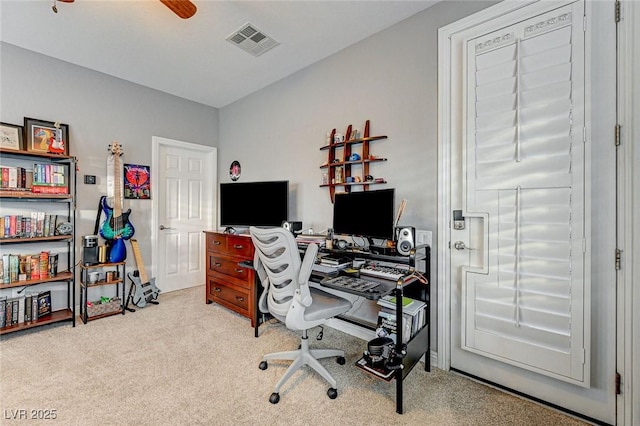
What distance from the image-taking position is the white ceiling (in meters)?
2.11

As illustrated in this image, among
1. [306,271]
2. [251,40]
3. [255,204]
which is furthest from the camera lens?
[255,204]

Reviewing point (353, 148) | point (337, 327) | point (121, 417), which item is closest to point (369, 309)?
point (337, 327)

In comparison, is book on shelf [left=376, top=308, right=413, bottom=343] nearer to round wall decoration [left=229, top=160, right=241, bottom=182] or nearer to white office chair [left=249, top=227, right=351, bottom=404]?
white office chair [left=249, top=227, right=351, bottom=404]

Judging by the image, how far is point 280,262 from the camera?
1.72m

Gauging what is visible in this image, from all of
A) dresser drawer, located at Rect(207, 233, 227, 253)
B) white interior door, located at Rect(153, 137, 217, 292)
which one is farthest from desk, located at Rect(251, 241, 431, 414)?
white interior door, located at Rect(153, 137, 217, 292)

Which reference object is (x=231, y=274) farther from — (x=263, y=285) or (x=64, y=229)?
(x=64, y=229)

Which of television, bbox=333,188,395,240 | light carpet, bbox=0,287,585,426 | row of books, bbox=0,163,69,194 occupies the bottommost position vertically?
light carpet, bbox=0,287,585,426

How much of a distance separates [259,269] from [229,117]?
2.80 meters

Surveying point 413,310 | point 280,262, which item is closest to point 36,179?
point 280,262

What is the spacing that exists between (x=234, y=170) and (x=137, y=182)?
1187 mm

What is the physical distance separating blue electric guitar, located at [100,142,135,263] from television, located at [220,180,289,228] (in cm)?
106

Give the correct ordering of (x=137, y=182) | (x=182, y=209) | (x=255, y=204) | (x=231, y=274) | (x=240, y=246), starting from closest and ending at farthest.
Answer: (x=240, y=246) < (x=231, y=274) < (x=255, y=204) < (x=137, y=182) < (x=182, y=209)

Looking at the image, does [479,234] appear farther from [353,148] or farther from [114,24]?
[114,24]

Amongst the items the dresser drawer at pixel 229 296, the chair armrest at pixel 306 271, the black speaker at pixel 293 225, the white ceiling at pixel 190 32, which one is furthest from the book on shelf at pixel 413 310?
the white ceiling at pixel 190 32
